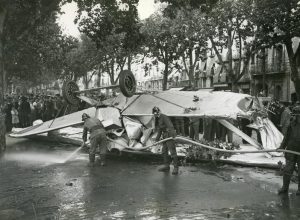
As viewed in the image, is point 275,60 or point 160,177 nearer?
point 160,177

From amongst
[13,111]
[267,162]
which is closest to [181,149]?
[267,162]

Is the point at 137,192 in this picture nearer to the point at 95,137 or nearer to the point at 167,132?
the point at 167,132

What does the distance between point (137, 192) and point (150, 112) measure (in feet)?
20.6

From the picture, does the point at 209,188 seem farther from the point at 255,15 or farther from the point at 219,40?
the point at 219,40

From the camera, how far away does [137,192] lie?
8750 mm

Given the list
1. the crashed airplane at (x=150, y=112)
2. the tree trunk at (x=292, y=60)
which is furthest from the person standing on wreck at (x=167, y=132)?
the tree trunk at (x=292, y=60)

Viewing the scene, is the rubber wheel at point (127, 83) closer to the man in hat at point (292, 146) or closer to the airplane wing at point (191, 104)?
the airplane wing at point (191, 104)

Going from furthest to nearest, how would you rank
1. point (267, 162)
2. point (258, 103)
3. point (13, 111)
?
1. point (13, 111)
2. point (258, 103)
3. point (267, 162)

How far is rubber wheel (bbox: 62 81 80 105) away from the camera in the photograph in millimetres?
16281

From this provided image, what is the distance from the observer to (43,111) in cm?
2442

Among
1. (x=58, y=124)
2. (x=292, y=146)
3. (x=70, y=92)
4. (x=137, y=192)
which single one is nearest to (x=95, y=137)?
(x=137, y=192)

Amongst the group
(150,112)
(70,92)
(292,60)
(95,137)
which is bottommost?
(95,137)

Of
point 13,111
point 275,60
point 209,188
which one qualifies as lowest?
point 209,188

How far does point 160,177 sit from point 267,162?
10.1 ft
